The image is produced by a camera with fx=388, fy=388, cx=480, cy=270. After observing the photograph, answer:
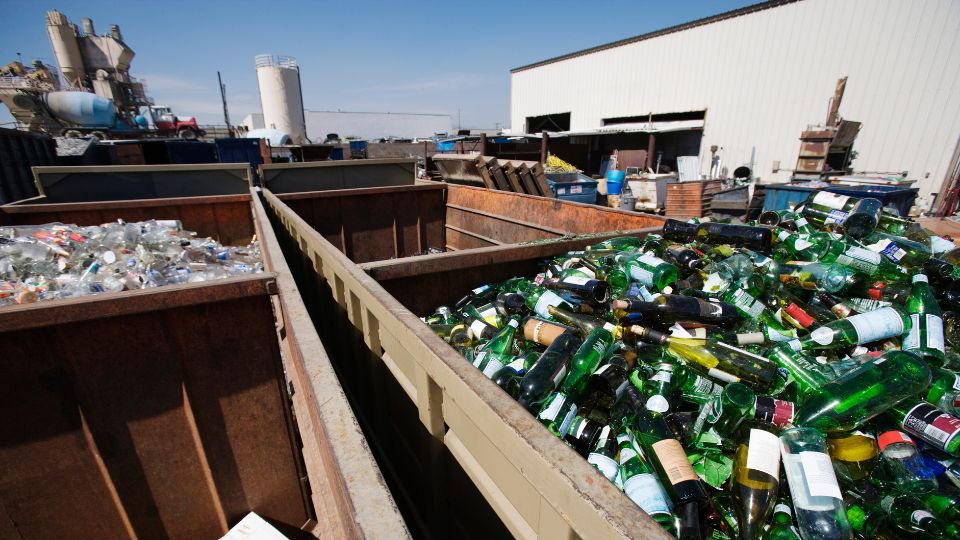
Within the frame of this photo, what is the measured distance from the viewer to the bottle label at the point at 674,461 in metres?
1.34

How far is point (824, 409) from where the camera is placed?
1612 mm

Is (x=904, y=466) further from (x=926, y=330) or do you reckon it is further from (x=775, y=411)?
(x=926, y=330)

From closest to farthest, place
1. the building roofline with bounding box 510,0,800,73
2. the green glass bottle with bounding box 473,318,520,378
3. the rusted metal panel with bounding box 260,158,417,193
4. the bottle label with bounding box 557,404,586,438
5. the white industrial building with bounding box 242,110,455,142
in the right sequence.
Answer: the bottle label with bounding box 557,404,586,438
the green glass bottle with bounding box 473,318,520,378
the rusted metal panel with bounding box 260,158,417,193
the building roofline with bounding box 510,0,800,73
the white industrial building with bounding box 242,110,455,142

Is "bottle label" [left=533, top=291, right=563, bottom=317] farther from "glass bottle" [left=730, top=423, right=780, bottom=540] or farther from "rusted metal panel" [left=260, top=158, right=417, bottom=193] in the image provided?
"rusted metal panel" [left=260, top=158, right=417, bottom=193]

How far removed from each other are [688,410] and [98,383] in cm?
299

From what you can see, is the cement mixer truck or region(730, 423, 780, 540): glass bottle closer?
region(730, 423, 780, 540): glass bottle

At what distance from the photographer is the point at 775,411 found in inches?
60.6

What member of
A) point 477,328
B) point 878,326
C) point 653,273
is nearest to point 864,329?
point 878,326

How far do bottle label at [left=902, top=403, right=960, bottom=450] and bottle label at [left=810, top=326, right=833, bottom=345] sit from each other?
53cm

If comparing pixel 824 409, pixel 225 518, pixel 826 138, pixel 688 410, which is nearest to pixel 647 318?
pixel 688 410

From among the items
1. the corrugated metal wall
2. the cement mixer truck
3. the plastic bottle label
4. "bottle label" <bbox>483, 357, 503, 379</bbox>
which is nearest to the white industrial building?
the cement mixer truck

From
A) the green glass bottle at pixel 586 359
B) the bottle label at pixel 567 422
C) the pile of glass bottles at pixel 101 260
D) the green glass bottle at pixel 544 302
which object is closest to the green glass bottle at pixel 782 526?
the bottle label at pixel 567 422

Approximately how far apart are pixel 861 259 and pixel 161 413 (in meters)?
4.48

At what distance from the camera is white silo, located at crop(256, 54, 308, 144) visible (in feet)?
135
